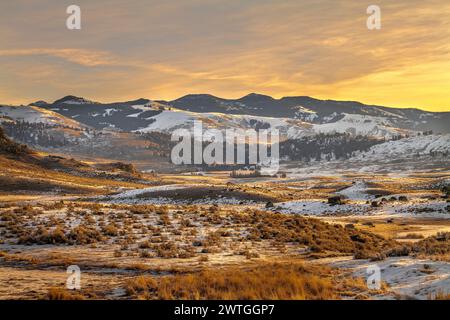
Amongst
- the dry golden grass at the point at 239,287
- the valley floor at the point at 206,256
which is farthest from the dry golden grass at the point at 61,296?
the dry golden grass at the point at 239,287

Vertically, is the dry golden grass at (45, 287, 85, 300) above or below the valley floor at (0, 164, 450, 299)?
above

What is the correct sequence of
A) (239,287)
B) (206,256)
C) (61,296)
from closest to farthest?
(61,296) < (239,287) < (206,256)

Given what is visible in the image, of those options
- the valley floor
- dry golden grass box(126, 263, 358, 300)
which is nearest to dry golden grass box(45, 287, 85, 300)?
the valley floor

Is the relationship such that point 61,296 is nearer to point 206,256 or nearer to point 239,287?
point 239,287

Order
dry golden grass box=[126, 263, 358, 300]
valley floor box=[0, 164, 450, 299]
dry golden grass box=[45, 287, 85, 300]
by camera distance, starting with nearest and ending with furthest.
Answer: dry golden grass box=[126, 263, 358, 300]
dry golden grass box=[45, 287, 85, 300]
valley floor box=[0, 164, 450, 299]

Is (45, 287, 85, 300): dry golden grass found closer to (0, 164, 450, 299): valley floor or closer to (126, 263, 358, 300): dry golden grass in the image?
(0, 164, 450, 299): valley floor

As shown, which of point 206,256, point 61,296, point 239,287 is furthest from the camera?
point 206,256

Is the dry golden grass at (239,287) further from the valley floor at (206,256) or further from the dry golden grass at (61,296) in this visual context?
the dry golden grass at (61,296)

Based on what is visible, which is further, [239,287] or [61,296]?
[239,287]

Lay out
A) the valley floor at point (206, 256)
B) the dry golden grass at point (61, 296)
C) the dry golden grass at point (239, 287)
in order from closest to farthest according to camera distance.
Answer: the dry golden grass at point (239, 287)
the dry golden grass at point (61, 296)
the valley floor at point (206, 256)

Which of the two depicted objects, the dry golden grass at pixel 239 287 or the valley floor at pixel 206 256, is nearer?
the dry golden grass at pixel 239 287

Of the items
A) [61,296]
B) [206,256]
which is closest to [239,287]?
[61,296]

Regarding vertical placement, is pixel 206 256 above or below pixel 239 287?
below

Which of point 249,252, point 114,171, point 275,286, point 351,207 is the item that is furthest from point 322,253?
point 114,171
